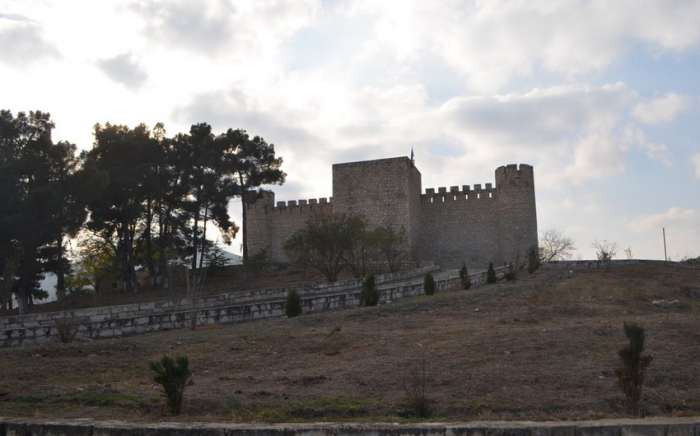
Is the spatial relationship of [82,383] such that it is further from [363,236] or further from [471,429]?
[363,236]

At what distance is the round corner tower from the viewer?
3784cm

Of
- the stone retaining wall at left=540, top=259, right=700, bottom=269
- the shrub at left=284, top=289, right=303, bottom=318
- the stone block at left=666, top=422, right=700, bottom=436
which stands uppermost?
the stone retaining wall at left=540, top=259, right=700, bottom=269

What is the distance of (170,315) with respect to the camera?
1330 centimetres

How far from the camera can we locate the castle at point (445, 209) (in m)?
38.2

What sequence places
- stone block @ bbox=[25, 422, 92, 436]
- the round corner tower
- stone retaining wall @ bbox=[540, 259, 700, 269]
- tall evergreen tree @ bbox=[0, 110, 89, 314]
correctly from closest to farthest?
1. stone block @ bbox=[25, 422, 92, 436]
2. tall evergreen tree @ bbox=[0, 110, 89, 314]
3. stone retaining wall @ bbox=[540, 259, 700, 269]
4. the round corner tower

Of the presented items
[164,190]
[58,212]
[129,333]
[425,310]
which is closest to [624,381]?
[425,310]

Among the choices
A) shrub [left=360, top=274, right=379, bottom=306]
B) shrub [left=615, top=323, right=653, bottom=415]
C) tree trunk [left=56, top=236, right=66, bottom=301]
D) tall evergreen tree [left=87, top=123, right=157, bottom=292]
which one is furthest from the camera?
tall evergreen tree [left=87, top=123, right=157, bottom=292]

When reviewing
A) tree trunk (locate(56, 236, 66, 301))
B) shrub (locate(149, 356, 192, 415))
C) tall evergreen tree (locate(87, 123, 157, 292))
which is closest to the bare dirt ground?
shrub (locate(149, 356, 192, 415))

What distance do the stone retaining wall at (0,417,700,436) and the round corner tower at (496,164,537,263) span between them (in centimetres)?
3373

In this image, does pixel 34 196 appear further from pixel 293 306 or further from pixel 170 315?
pixel 293 306

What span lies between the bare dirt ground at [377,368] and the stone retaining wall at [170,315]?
68 cm

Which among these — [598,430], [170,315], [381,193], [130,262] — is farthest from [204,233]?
[598,430]

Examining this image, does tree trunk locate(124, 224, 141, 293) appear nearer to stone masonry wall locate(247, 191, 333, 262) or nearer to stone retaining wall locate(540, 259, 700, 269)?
stone masonry wall locate(247, 191, 333, 262)

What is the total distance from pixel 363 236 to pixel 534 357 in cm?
2299
